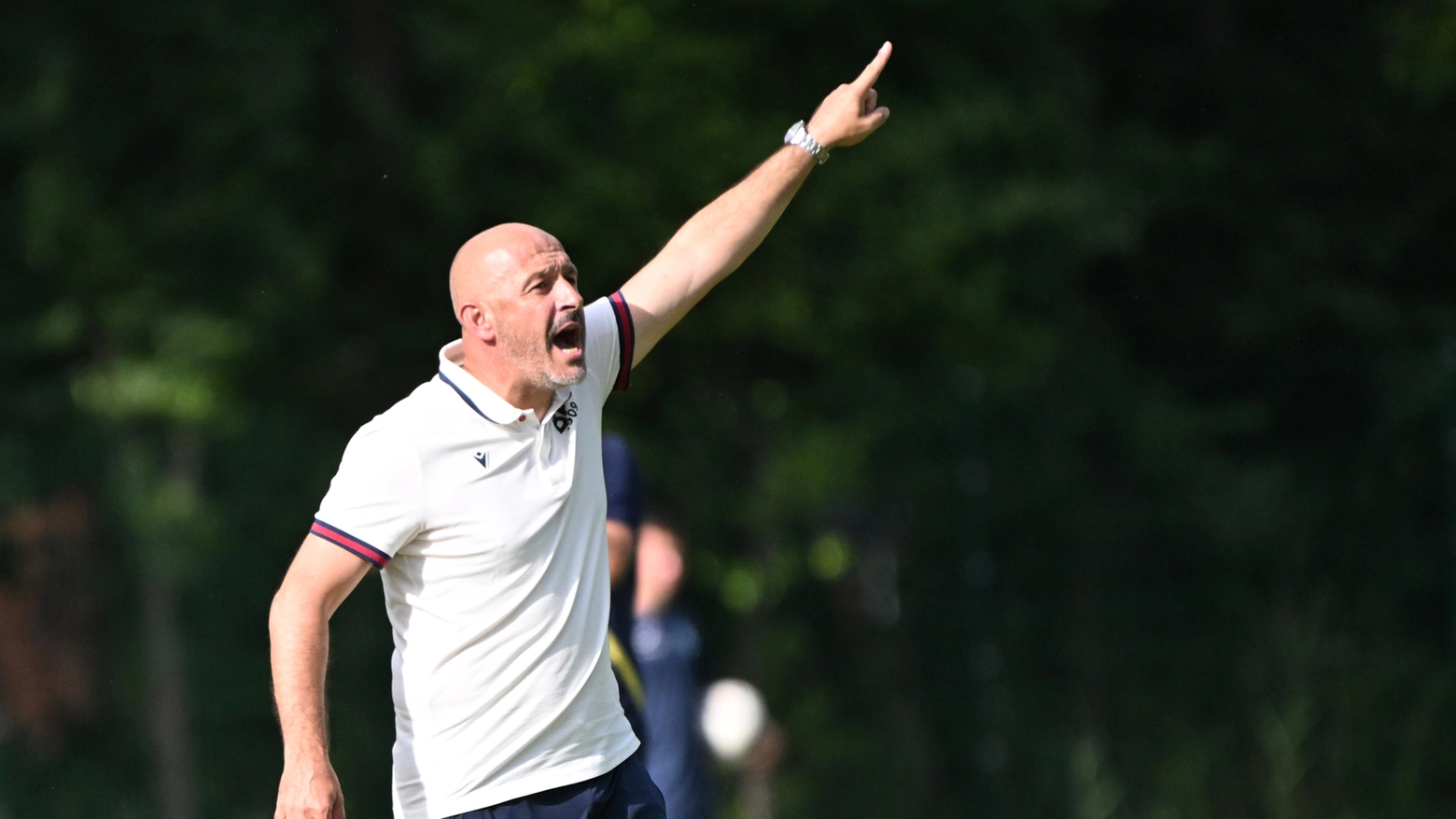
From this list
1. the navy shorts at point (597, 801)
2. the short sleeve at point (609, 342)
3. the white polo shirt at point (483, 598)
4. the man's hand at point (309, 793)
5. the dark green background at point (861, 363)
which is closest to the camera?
the man's hand at point (309, 793)

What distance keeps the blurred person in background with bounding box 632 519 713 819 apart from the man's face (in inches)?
Answer: 84.9

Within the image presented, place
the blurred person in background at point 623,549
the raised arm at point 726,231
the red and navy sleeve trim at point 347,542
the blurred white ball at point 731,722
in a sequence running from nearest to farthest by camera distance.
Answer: the red and navy sleeve trim at point 347,542 → the raised arm at point 726,231 → the blurred person in background at point 623,549 → the blurred white ball at point 731,722

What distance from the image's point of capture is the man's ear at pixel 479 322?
4.00 metres

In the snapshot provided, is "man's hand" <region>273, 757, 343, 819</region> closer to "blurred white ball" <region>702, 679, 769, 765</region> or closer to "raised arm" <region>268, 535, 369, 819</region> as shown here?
"raised arm" <region>268, 535, 369, 819</region>

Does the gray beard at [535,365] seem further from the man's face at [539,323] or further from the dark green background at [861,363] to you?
the dark green background at [861,363]

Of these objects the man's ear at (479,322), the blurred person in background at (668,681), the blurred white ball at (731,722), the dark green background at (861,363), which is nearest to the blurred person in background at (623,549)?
the blurred person in background at (668,681)

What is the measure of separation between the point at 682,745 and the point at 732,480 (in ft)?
14.6

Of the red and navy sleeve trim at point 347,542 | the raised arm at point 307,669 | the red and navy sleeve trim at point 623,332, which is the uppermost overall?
the red and navy sleeve trim at point 623,332

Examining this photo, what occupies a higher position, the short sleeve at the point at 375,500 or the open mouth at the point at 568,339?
the open mouth at the point at 568,339

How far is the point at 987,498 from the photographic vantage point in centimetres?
995

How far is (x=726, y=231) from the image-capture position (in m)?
4.55

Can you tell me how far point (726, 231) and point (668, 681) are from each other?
2.28 metres

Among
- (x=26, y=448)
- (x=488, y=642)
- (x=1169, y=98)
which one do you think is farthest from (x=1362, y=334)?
(x=488, y=642)

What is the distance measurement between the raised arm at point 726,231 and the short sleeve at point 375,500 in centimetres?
89
